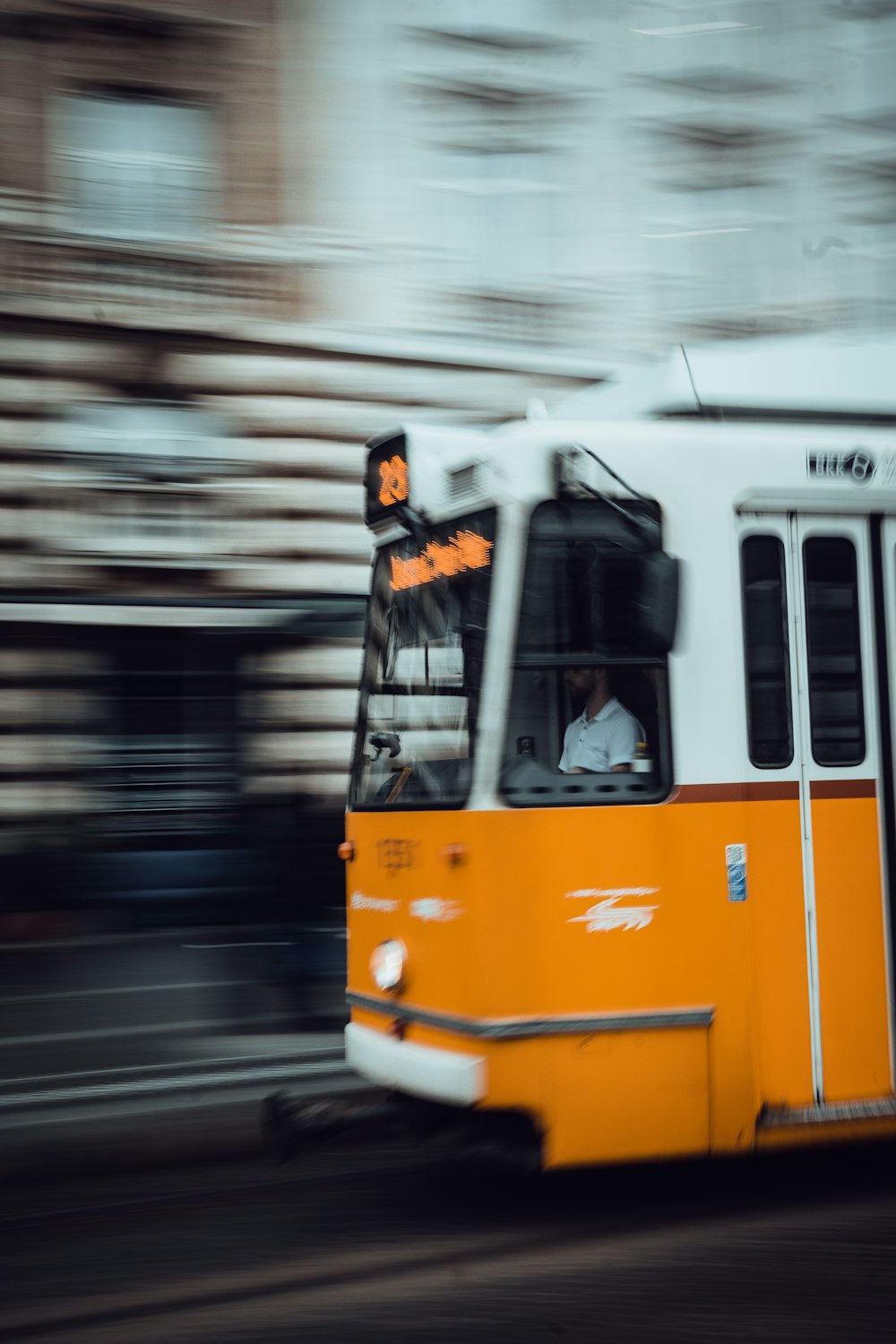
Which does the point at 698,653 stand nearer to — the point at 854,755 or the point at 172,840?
the point at 854,755

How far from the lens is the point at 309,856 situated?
31.6 feet

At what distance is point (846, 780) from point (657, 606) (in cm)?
107

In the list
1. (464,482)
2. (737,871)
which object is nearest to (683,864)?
(737,871)

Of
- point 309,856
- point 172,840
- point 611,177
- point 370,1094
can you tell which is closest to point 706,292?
point 611,177

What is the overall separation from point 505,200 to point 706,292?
Result: 2.57m

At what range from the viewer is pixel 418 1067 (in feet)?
17.2

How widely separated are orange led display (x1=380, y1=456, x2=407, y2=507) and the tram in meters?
0.04

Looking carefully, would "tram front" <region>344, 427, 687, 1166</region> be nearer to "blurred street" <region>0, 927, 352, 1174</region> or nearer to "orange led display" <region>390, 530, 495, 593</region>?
"orange led display" <region>390, 530, 495, 593</region>

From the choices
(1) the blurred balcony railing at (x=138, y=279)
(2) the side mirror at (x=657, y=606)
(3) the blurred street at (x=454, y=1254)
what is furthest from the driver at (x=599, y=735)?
(1) the blurred balcony railing at (x=138, y=279)

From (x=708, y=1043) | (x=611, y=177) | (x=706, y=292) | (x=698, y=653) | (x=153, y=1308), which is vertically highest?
(x=611, y=177)

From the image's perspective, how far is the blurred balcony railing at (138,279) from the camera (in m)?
13.2

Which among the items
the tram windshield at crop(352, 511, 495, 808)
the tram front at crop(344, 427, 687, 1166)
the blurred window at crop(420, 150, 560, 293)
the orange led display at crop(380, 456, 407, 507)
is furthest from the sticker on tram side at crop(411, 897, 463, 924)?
the blurred window at crop(420, 150, 560, 293)

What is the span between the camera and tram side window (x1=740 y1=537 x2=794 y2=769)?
5355 mm

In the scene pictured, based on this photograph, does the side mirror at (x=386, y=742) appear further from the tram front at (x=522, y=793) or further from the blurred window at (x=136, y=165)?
the blurred window at (x=136, y=165)
